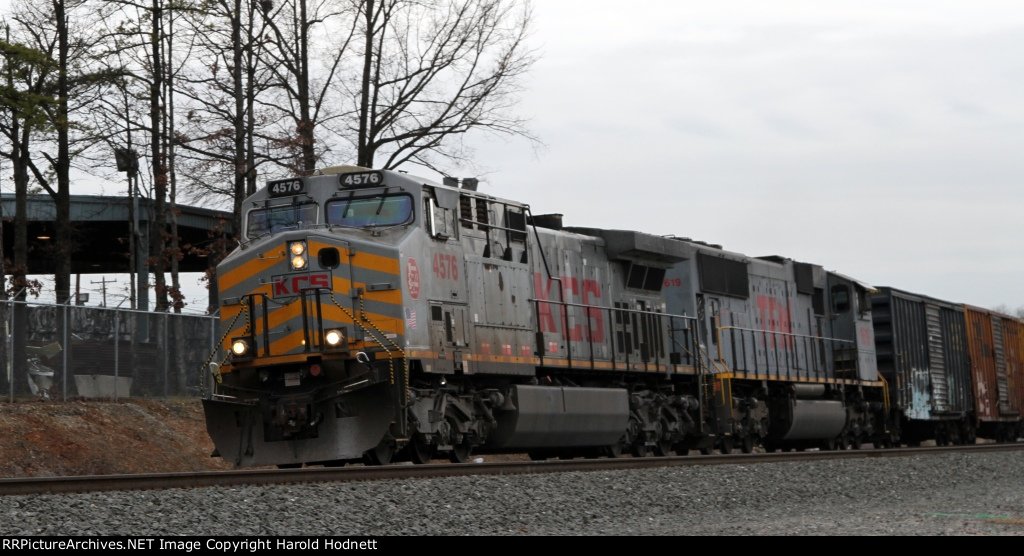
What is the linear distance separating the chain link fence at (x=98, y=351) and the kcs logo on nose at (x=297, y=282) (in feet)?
16.7

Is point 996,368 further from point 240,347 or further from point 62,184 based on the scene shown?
point 240,347

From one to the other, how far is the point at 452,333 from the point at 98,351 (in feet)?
29.8

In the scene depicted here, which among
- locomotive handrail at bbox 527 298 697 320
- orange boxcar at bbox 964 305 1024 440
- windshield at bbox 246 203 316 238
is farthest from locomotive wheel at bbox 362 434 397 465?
orange boxcar at bbox 964 305 1024 440

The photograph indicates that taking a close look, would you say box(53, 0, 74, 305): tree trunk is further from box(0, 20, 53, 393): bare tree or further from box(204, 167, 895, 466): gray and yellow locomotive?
box(204, 167, 895, 466): gray and yellow locomotive

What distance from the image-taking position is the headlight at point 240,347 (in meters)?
15.5

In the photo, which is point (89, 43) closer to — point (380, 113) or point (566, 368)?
point (380, 113)

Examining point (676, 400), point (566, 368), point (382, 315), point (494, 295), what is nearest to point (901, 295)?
point (676, 400)

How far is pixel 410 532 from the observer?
10.1 metres

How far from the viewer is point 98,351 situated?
22.6 metres

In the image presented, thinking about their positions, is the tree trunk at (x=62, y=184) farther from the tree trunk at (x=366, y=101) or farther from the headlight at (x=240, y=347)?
the headlight at (x=240, y=347)

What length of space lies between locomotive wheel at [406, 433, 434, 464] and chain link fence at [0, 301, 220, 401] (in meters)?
5.39

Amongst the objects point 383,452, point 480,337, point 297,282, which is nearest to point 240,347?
point 297,282

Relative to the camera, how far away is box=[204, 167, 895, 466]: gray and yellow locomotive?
15109mm
